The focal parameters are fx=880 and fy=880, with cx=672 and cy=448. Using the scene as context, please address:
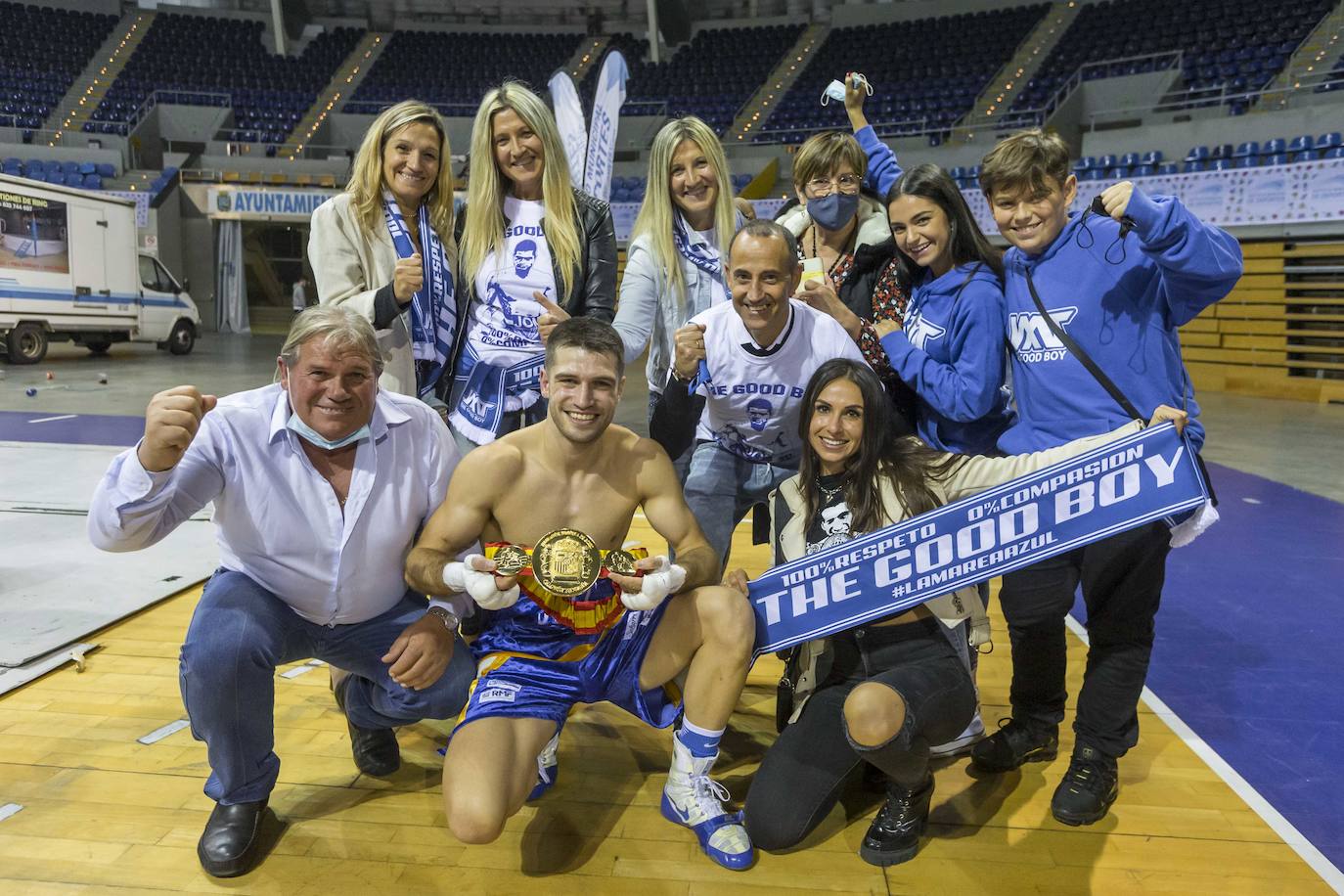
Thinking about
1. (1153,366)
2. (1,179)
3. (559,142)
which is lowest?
(1153,366)

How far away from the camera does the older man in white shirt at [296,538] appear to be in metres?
2.04

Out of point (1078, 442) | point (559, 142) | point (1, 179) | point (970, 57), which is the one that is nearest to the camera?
point (1078, 442)

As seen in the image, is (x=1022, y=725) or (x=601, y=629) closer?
(x=601, y=629)

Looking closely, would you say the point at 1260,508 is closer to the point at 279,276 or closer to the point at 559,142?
the point at 559,142

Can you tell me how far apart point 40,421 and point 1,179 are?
571cm

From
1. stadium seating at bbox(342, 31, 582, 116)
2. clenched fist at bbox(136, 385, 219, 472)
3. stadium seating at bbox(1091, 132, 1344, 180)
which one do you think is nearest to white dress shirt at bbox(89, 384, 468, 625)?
clenched fist at bbox(136, 385, 219, 472)

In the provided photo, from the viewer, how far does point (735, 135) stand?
2048 centimetres

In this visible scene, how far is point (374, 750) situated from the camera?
8.22 feet

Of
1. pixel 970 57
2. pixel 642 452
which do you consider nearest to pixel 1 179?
pixel 642 452

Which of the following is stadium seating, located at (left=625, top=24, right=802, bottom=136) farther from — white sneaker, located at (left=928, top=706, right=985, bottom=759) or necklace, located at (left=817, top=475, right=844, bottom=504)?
white sneaker, located at (left=928, top=706, right=985, bottom=759)

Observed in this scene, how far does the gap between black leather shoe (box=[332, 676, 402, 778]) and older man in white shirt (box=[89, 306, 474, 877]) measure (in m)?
0.14

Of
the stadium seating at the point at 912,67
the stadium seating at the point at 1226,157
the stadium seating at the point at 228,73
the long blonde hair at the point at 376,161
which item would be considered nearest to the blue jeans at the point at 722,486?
the long blonde hair at the point at 376,161

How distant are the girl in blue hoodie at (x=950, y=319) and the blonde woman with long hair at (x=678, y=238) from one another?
2.18ft

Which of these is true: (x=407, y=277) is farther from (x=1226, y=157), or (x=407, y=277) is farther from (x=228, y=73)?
(x=228, y=73)
